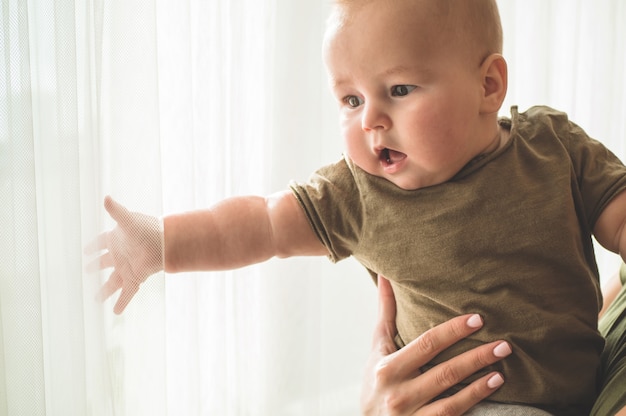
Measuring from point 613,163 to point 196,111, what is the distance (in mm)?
722

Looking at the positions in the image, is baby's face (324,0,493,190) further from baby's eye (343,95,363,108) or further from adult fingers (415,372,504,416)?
adult fingers (415,372,504,416)

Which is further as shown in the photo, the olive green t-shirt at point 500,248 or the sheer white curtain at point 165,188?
the olive green t-shirt at point 500,248

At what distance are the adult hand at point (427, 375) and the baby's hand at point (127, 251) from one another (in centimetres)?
42

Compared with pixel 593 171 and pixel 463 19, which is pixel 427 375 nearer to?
pixel 593 171

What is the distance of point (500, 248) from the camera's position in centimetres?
101

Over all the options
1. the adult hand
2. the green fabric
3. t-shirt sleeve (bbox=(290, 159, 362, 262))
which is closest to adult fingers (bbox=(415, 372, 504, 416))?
the adult hand

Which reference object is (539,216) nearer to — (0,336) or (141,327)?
(141,327)

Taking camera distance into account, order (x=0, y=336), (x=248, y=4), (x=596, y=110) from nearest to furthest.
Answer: (x=0, y=336), (x=248, y=4), (x=596, y=110)

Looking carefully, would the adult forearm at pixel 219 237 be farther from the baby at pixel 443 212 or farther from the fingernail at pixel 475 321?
the fingernail at pixel 475 321

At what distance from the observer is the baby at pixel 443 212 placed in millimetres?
950

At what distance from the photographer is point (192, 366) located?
1.22 meters

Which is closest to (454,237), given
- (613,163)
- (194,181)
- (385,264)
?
(385,264)

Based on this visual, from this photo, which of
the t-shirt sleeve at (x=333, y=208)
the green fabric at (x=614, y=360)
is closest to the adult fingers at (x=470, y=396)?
the green fabric at (x=614, y=360)

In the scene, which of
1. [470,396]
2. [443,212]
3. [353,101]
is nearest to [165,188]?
[353,101]
